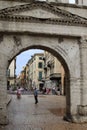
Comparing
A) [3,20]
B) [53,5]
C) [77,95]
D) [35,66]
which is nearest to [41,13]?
[53,5]

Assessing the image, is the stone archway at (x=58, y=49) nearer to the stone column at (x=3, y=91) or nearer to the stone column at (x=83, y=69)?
the stone column at (x=3, y=91)

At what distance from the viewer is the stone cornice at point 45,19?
52.4 ft

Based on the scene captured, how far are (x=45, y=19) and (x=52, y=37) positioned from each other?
1050 mm

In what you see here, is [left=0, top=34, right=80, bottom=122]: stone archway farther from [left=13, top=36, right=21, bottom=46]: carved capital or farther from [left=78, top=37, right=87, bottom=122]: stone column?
[left=78, top=37, right=87, bottom=122]: stone column

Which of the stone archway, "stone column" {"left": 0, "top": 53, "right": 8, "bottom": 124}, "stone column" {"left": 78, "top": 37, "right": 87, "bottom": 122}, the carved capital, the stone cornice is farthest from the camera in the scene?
"stone column" {"left": 78, "top": 37, "right": 87, "bottom": 122}

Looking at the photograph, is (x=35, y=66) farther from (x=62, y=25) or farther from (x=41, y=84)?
(x=62, y=25)

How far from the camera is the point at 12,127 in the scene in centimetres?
1495

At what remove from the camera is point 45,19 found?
16.5 m

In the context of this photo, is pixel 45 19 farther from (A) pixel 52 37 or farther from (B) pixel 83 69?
(B) pixel 83 69

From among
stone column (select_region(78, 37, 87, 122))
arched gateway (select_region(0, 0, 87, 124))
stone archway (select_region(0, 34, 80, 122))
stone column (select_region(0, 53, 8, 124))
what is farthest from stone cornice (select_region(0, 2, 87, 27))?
stone column (select_region(0, 53, 8, 124))

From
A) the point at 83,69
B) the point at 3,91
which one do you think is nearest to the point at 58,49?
the point at 83,69

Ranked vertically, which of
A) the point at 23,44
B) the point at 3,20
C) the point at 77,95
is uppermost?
the point at 3,20

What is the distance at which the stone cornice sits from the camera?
1596 centimetres

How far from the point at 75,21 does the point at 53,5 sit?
1.39 metres
